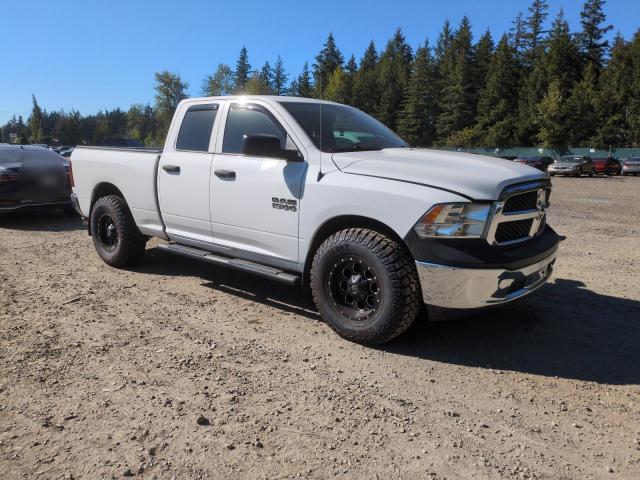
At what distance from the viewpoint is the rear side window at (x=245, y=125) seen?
14.9ft

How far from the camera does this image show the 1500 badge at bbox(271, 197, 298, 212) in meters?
4.16

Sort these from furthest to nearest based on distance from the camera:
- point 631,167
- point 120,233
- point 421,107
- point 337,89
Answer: point 337,89
point 421,107
point 631,167
point 120,233

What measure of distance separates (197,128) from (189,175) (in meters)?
0.53

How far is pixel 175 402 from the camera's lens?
304cm

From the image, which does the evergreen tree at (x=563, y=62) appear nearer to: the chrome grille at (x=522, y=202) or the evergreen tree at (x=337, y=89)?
the evergreen tree at (x=337, y=89)

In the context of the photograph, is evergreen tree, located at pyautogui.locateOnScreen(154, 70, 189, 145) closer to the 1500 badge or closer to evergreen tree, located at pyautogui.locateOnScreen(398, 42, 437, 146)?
evergreen tree, located at pyautogui.locateOnScreen(398, 42, 437, 146)

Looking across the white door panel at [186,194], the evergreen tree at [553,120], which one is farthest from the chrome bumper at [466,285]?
the evergreen tree at [553,120]

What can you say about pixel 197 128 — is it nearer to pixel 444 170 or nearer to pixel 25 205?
pixel 444 170

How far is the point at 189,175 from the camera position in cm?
502

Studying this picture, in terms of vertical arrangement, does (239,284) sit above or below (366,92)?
below

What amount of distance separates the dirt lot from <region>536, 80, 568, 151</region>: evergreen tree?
7067cm


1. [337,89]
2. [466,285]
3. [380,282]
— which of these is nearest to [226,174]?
[380,282]

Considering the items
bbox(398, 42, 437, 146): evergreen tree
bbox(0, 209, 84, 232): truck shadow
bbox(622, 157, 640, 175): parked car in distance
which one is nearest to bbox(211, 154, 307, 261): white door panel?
bbox(0, 209, 84, 232): truck shadow

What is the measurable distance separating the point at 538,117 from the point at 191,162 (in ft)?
247
